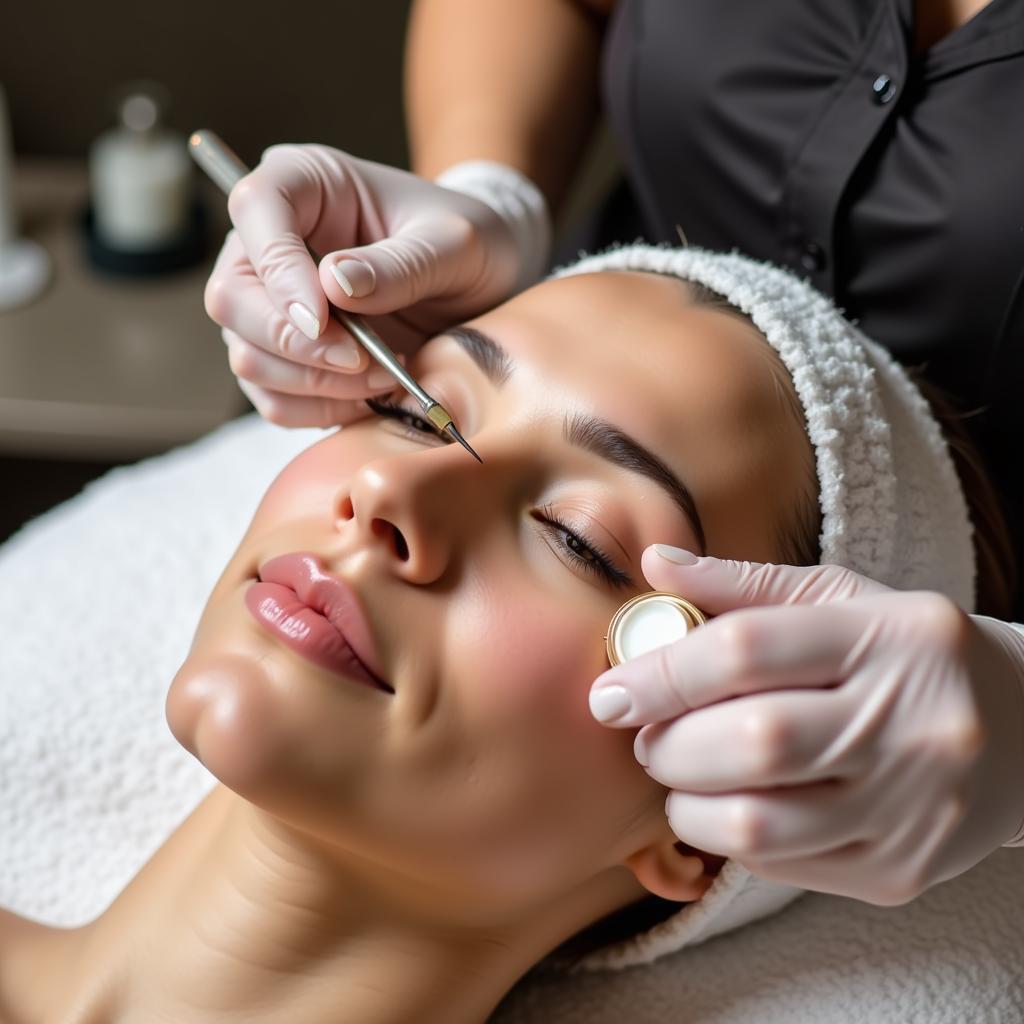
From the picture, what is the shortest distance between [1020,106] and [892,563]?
0.40 m

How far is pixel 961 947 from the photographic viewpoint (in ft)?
3.53

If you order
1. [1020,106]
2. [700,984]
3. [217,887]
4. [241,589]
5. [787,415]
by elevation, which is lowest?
[700,984]

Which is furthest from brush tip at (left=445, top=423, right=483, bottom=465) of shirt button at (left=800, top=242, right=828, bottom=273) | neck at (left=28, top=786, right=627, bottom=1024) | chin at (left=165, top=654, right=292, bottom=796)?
shirt button at (left=800, top=242, right=828, bottom=273)

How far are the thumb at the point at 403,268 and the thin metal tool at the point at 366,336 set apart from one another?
18 mm

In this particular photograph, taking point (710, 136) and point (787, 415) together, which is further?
point (710, 136)

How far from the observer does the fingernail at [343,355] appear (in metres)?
1.02

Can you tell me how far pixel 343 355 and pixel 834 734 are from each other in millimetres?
495

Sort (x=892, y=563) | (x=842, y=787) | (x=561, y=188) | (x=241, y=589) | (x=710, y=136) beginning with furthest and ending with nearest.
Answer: (x=561, y=188)
(x=710, y=136)
(x=892, y=563)
(x=241, y=589)
(x=842, y=787)

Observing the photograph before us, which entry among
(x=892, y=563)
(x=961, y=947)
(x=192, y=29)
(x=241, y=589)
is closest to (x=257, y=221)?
(x=241, y=589)

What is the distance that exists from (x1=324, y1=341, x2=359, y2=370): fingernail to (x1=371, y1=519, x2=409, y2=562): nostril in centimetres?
18

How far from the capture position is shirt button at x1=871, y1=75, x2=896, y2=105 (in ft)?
3.69

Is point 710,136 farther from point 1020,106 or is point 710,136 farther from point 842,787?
point 842,787

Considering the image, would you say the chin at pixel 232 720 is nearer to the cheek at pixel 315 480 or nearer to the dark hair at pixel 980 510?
the cheek at pixel 315 480

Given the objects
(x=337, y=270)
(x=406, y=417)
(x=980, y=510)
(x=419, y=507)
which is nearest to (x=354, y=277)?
(x=337, y=270)
